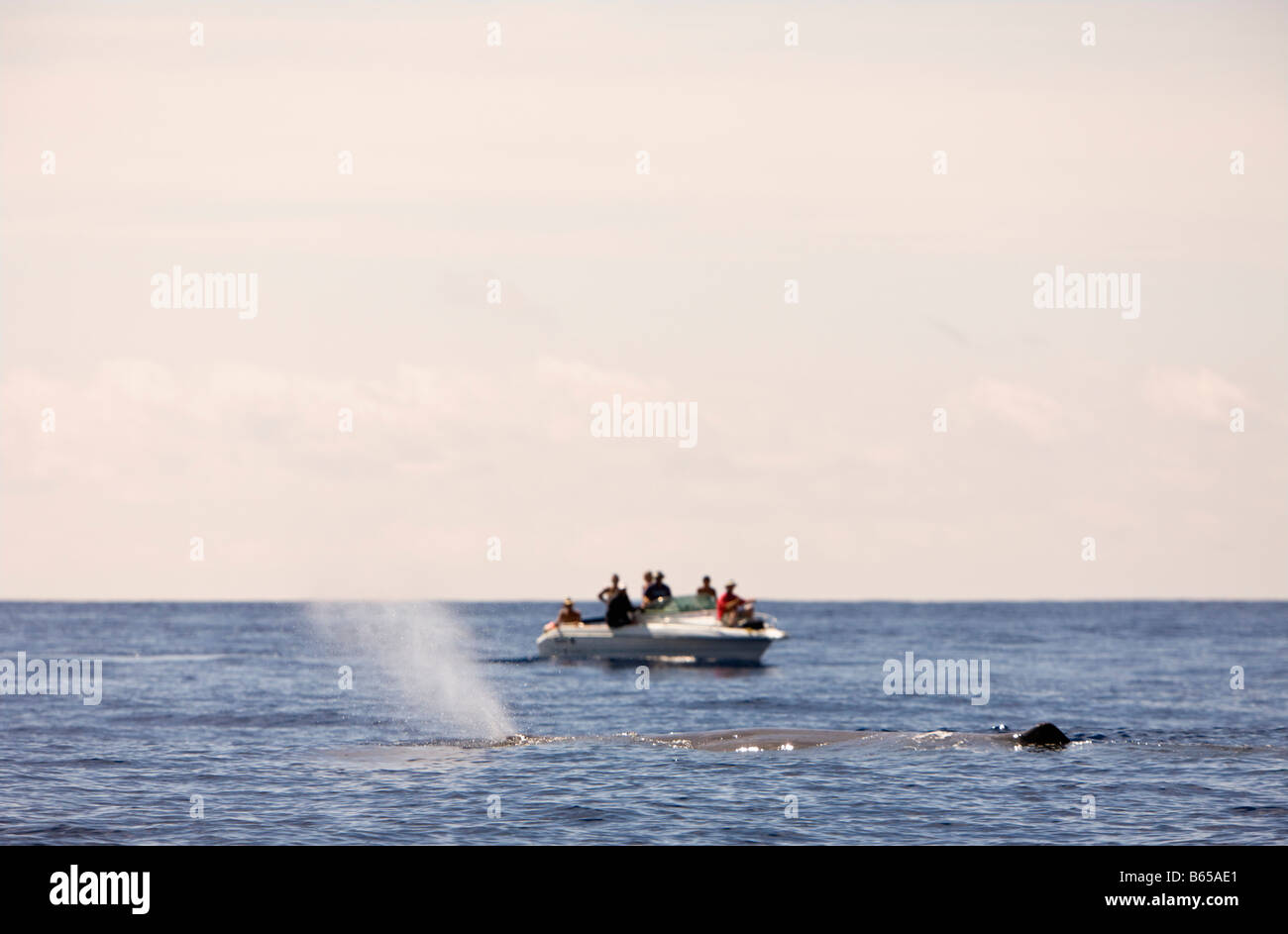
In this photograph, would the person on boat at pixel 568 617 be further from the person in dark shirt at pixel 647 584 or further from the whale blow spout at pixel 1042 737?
the whale blow spout at pixel 1042 737

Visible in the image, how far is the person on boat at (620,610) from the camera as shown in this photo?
171 feet

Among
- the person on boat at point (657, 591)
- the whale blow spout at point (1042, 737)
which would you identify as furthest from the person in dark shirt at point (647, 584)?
the whale blow spout at point (1042, 737)

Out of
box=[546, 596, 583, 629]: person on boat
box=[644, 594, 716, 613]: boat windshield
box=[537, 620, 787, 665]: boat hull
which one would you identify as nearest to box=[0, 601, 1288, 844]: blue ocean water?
box=[537, 620, 787, 665]: boat hull

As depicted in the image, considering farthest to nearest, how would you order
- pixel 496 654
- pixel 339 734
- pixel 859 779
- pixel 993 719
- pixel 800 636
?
pixel 800 636
pixel 496 654
pixel 993 719
pixel 339 734
pixel 859 779

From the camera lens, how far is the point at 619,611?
5225cm

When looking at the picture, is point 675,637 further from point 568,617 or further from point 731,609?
point 568,617

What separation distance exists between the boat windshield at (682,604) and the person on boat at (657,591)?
0.33ft

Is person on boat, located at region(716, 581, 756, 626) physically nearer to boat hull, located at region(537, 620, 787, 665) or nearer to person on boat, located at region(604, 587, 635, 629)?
boat hull, located at region(537, 620, 787, 665)

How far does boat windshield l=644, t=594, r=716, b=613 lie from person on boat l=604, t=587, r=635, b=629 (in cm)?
69

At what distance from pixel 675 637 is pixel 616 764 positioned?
84.6 feet
